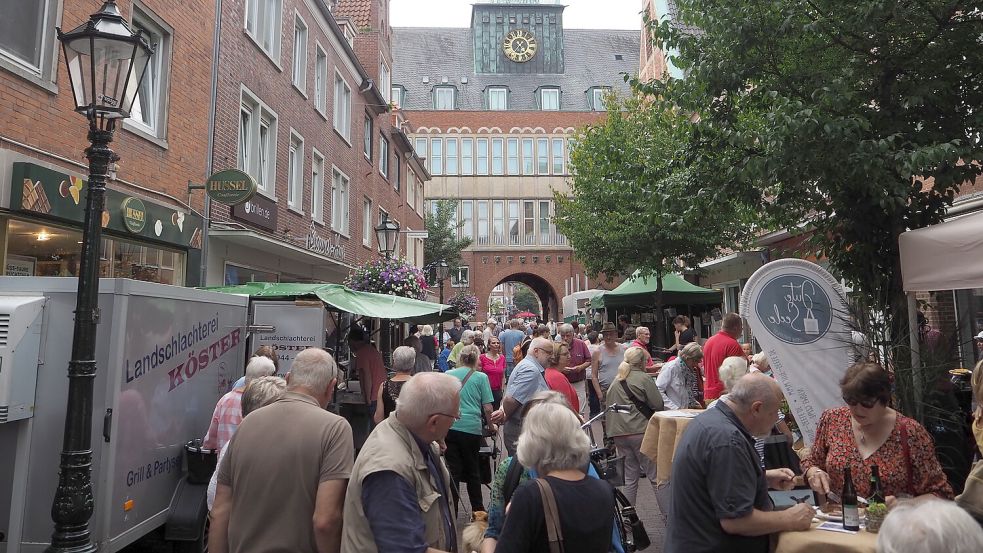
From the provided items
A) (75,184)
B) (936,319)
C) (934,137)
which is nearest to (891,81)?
(934,137)

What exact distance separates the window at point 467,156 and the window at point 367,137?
2057 centimetres

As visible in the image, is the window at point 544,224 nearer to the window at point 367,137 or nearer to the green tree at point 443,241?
the green tree at point 443,241

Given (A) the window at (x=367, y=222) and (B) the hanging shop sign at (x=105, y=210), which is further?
(A) the window at (x=367, y=222)

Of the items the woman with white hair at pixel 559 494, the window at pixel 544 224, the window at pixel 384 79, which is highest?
the window at pixel 384 79

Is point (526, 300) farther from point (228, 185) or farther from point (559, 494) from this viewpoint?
point (559, 494)

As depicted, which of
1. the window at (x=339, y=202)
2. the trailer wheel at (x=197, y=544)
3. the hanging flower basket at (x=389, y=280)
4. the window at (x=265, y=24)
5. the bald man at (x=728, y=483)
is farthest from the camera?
the window at (x=339, y=202)

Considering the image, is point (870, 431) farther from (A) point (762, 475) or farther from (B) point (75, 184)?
(B) point (75, 184)

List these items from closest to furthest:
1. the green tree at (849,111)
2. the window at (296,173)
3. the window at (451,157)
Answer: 1. the green tree at (849,111)
2. the window at (296,173)
3. the window at (451,157)

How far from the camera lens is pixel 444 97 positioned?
46781 millimetres

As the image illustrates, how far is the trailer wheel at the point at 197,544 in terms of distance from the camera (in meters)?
4.94

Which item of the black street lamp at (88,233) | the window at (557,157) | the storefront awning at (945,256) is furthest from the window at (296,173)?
the window at (557,157)

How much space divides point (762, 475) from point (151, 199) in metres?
8.61

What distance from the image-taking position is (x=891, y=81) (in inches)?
243

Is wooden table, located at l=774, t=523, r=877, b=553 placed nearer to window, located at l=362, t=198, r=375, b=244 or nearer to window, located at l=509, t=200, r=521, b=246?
window, located at l=362, t=198, r=375, b=244
